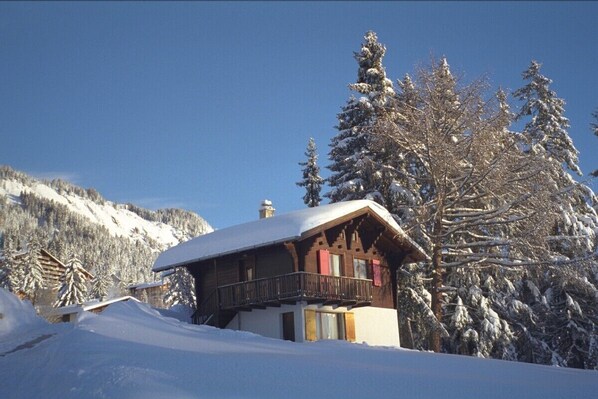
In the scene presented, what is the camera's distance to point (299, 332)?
26.8 m

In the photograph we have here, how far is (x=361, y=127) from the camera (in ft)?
108

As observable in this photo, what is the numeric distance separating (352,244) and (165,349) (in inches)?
661

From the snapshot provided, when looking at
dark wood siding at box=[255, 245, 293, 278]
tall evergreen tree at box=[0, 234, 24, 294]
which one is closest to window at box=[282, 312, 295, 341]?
dark wood siding at box=[255, 245, 293, 278]

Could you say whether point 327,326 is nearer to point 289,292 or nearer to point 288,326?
point 288,326

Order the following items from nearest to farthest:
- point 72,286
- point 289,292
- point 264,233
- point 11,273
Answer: point 289,292 < point 264,233 < point 11,273 < point 72,286

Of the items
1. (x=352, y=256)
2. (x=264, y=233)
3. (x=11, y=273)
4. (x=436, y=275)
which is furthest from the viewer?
(x=11, y=273)

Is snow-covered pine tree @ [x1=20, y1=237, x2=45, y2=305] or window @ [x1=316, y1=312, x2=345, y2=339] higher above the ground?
snow-covered pine tree @ [x1=20, y1=237, x2=45, y2=305]

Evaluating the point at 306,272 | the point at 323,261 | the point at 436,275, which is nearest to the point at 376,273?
the point at 436,275

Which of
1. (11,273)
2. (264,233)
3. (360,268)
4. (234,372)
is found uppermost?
(11,273)

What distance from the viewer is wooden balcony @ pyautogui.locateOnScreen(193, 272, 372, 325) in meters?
26.2

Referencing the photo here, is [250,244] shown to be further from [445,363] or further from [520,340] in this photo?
[520,340]

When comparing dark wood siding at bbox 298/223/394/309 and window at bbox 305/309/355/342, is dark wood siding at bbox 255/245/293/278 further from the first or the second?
window at bbox 305/309/355/342

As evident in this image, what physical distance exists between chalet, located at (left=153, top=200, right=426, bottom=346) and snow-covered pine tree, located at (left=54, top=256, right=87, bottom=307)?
36.2m

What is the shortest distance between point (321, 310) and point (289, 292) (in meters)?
2.36
